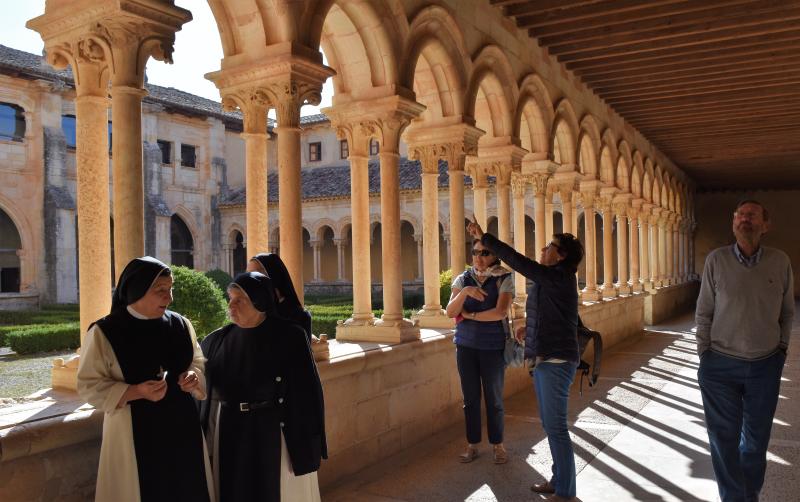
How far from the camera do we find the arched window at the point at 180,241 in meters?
25.5

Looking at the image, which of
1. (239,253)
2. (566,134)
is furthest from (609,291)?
(239,253)

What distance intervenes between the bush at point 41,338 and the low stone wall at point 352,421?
7.30 metres

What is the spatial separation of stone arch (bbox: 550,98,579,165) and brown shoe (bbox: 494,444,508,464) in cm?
542

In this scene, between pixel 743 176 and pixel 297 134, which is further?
pixel 743 176

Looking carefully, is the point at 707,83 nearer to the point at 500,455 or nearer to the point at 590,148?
the point at 590,148

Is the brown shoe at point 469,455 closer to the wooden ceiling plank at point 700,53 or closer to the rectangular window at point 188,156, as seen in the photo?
the wooden ceiling plank at point 700,53

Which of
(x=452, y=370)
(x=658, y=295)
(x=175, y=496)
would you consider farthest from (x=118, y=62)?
(x=658, y=295)

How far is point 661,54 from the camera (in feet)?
25.5

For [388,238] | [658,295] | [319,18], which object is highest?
[319,18]

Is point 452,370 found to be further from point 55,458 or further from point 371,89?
point 55,458

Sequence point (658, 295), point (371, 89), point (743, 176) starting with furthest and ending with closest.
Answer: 1. point (743, 176)
2. point (658, 295)
3. point (371, 89)

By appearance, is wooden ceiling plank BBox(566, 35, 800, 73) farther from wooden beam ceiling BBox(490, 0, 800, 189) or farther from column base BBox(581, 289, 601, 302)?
column base BBox(581, 289, 601, 302)

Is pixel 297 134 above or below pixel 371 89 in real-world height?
below

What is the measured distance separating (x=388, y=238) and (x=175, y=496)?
3054 millimetres
